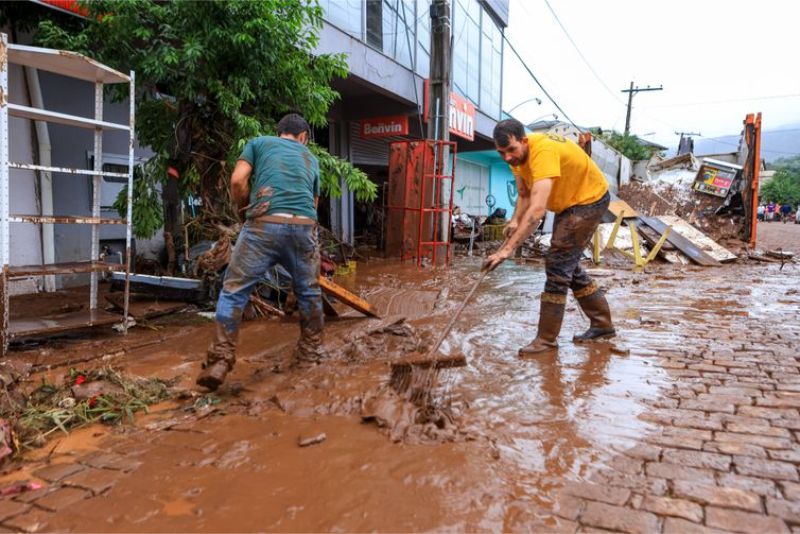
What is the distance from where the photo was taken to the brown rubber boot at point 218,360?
2996 mm

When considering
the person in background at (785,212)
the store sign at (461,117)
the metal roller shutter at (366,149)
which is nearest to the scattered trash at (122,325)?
the store sign at (461,117)

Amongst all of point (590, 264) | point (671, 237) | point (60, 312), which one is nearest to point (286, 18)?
point (60, 312)

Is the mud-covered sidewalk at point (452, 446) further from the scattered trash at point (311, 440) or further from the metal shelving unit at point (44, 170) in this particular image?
the metal shelving unit at point (44, 170)

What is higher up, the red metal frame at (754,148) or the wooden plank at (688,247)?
the red metal frame at (754,148)

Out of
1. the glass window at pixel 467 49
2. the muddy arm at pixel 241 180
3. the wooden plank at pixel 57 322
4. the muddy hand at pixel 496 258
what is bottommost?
the wooden plank at pixel 57 322

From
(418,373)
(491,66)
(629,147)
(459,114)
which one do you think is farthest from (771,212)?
(418,373)

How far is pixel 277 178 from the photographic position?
339cm

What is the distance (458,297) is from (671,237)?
6737 mm

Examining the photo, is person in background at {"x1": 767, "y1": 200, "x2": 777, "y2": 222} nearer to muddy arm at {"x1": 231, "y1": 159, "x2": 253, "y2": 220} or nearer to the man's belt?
the man's belt

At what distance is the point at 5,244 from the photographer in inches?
142

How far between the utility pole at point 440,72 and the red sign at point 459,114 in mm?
172

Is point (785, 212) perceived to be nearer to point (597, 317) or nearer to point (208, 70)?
point (597, 317)

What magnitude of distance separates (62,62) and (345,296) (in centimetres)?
290

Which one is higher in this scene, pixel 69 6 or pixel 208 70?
pixel 69 6
